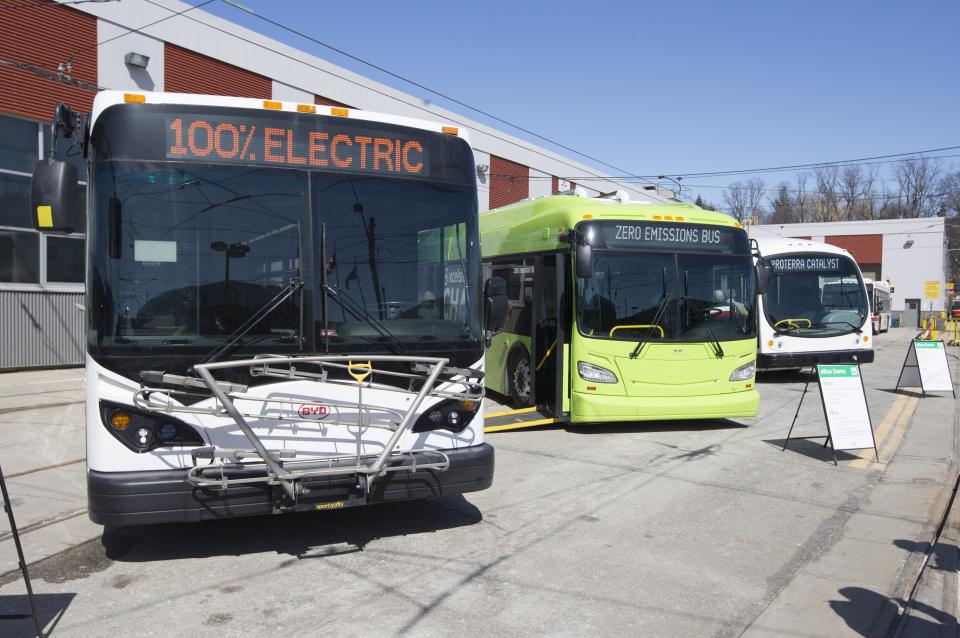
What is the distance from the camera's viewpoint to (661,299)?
32.0ft

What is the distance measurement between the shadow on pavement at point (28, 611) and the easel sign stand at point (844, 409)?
6899mm

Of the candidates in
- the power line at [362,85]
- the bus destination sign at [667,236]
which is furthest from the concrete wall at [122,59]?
the bus destination sign at [667,236]

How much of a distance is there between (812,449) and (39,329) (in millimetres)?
15353

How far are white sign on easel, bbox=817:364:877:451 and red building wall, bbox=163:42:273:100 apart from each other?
15.6 meters

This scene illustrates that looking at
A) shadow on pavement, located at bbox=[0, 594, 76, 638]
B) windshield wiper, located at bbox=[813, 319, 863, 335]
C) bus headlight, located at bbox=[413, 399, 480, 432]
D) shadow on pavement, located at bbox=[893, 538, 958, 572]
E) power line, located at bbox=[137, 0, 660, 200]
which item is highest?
power line, located at bbox=[137, 0, 660, 200]

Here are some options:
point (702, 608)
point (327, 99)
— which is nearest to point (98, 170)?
point (702, 608)

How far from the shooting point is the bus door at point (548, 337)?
9.85 meters

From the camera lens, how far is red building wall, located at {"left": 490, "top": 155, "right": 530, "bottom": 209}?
31.0 m

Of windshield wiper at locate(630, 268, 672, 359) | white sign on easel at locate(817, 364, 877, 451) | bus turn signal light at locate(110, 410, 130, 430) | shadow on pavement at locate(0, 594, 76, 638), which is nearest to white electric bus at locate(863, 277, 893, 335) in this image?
windshield wiper at locate(630, 268, 672, 359)

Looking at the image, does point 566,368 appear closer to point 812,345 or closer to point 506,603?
point 506,603

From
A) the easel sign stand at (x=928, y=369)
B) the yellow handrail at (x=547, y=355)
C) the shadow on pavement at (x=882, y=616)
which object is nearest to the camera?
the shadow on pavement at (x=882, y=616)

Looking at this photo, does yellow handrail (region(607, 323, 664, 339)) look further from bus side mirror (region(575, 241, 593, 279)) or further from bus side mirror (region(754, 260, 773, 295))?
bus side mirror (region(754, 260, 773, 295))

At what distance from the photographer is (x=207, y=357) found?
4695mm

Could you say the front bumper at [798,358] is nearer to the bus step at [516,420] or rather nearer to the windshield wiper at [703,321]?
the windshield wiper at [703,321]
